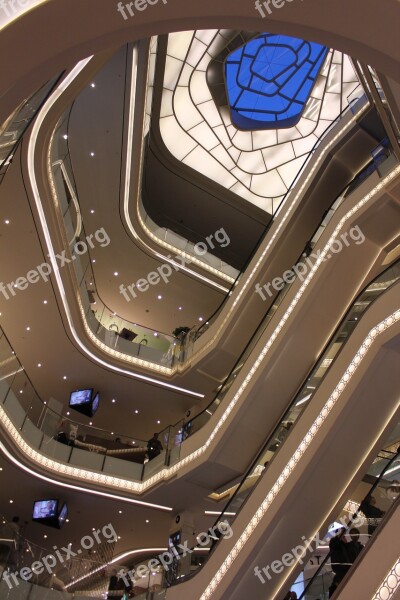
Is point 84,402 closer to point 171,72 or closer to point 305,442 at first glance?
point 305,442

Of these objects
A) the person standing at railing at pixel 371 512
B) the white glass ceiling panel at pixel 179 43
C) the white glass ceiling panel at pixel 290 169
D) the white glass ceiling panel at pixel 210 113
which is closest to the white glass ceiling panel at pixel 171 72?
the white glass ceiling panel at pixel 179 43

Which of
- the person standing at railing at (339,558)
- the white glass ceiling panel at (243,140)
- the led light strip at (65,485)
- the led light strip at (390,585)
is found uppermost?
the white glass ceiling panel at (243,140)

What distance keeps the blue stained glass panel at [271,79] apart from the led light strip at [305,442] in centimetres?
1324

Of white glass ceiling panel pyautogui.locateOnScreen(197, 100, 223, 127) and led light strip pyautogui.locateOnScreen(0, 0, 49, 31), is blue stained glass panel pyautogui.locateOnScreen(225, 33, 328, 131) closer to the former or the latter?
white glass ceiling panel pyautogui.locateOnScreen(197, 100, 223, 127)

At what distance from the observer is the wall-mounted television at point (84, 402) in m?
15.5

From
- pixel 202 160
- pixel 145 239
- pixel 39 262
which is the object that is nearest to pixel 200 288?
pixel 145 239

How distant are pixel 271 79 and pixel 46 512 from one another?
16641mm

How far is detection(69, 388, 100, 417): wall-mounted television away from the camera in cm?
1548

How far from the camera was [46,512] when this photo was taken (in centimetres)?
1338

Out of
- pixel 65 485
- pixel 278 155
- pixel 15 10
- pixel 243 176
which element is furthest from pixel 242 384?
pixel 278 155

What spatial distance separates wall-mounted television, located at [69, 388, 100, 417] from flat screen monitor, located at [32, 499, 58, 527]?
2.83m

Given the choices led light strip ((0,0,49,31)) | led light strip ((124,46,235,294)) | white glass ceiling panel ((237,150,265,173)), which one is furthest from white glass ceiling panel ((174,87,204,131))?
led light strip ((0,0,49,31))

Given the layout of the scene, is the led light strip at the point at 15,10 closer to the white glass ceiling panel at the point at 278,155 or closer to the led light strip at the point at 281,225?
the led light strip at the point at 281,225

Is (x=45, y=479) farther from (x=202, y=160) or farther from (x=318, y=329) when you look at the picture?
(x=202, y=160)
